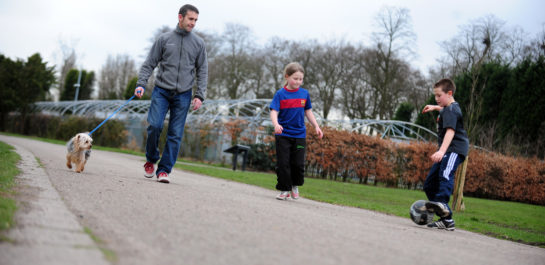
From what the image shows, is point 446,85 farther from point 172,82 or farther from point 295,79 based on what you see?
point 172,82

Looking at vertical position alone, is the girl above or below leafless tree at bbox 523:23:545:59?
below

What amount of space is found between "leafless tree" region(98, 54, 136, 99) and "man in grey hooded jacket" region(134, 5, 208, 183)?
5434 cm

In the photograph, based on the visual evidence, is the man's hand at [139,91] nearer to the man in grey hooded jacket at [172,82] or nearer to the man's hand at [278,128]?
the man in grey hooded jacket at [172,82]

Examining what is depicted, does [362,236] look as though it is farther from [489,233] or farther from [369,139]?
[369,139]

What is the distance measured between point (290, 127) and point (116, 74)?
59.2 meters

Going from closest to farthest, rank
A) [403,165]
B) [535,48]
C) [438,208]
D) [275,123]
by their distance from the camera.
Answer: [438,208], [275,123], [403,165], [535,48]

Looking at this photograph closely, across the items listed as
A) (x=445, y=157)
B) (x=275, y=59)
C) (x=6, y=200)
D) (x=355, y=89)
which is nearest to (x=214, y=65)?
(x=275, y=59)

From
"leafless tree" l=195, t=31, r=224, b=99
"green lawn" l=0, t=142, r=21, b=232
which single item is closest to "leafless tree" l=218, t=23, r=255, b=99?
"leafless tree" l=195, t=31, r=224, b=99

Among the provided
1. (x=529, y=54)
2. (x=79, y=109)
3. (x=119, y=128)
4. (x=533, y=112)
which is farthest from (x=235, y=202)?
(x=79, y=109)

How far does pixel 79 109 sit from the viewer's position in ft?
112

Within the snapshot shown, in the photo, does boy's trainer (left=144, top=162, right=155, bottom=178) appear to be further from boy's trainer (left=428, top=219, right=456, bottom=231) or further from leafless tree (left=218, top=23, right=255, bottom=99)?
leafless tree (left=218, top=23, right=255, bottom=99)

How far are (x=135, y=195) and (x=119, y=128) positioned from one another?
22.0 meters

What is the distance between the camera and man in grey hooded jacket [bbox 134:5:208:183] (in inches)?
245

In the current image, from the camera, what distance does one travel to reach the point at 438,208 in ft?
16.4
